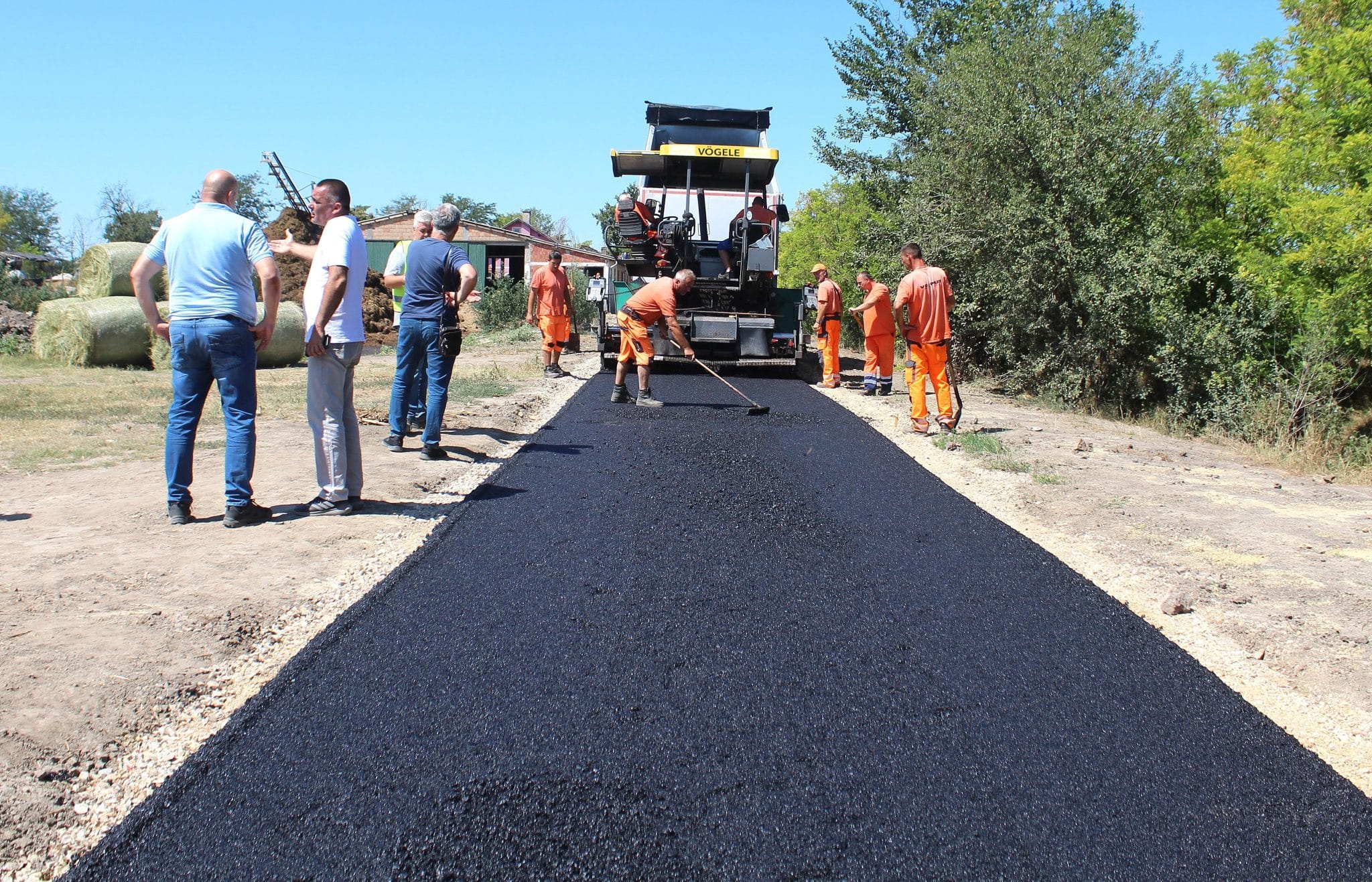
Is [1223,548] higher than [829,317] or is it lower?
lower

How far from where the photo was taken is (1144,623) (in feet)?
14.4

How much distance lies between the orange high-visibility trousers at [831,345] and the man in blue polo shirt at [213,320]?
9760mm

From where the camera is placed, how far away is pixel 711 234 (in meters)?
14.9

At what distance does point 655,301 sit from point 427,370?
150 inches

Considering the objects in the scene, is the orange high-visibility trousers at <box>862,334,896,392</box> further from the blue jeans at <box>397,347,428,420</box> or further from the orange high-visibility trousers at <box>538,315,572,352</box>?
the blue jeans at <box>397,347,428,420</box>

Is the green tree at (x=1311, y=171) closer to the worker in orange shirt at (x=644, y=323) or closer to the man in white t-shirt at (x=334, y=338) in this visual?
the worker in orange shirt at (x=644, y=323)

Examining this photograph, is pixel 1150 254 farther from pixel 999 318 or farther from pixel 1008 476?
pixel 1008 476

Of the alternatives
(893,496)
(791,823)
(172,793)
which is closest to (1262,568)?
(893,496)

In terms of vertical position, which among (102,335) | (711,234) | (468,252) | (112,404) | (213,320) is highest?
(468,252)

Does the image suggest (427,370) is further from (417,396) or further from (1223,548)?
(1223,548)

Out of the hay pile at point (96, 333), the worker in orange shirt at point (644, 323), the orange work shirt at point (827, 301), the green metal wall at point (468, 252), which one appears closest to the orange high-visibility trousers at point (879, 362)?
the orange work shirt at point (827, 301)

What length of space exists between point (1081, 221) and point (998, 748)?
11.3m

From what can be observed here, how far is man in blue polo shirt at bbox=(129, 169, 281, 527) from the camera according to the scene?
5.32 meters

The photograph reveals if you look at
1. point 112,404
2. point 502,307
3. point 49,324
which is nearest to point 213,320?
point 112,404
